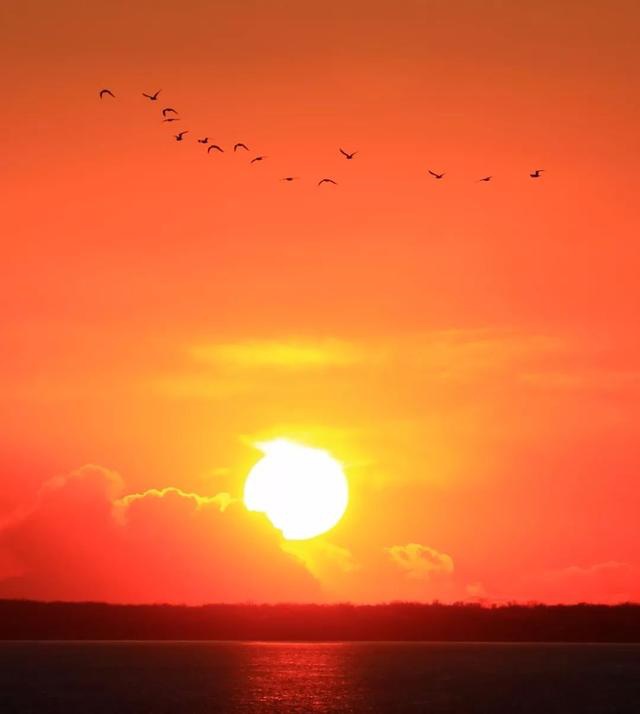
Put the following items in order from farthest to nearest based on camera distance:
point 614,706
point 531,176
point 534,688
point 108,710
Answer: point 534,688 → point 614,706 → point 108,710 → point 531,176

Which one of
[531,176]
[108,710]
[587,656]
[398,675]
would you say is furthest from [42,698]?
[587,656]

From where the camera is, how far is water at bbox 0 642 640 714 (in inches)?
3942

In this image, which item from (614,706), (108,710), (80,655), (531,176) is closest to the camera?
(531,176)

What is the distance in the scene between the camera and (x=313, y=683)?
122 metres

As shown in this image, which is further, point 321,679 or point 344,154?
point 321,679

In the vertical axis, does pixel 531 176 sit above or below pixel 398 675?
above

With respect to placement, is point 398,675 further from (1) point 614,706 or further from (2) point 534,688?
(1) point 614,706

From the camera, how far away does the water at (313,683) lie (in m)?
100

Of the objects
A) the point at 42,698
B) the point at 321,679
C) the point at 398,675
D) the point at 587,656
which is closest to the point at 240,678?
the point at 321,679

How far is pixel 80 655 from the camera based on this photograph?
179250mm

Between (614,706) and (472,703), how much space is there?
11166 millimetres

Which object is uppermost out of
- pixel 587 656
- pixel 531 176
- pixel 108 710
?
pixel 531 176

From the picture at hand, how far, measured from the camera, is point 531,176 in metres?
76.8

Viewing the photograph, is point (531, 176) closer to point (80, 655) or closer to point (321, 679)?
point (321, 679)
